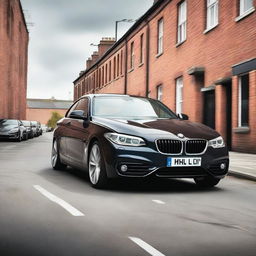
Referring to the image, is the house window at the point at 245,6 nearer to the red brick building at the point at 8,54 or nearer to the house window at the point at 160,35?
the house window at the point at 160,35

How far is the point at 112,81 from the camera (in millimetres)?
41906

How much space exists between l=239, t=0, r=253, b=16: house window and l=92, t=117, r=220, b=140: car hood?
9759 millimetres

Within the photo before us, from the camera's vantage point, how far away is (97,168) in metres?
7.84

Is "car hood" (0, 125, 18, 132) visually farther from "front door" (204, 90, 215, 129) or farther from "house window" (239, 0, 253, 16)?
"house window" (239, 0, 253, 16)

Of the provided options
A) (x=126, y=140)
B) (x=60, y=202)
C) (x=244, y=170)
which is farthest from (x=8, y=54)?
(x=60, y=202)

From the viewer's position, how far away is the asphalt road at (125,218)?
4.29 m

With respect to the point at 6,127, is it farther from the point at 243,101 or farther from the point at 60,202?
the point at 60,202

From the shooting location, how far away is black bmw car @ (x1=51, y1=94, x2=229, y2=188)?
7336 millimetres

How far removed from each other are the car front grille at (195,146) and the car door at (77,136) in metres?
1.81

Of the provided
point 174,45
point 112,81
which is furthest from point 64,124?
point 112,81

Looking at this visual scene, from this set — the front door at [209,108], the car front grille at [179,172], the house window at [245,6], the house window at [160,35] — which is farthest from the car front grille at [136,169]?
the house window at [160,35]

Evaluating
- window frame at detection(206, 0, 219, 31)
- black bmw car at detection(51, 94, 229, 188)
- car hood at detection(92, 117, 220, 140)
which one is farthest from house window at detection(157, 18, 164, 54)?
car hood at detection(92, 117, 220, 140)

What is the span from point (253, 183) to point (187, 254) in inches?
212

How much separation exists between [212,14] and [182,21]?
3.77m
